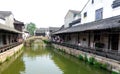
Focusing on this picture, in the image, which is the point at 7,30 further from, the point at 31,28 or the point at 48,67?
the point at 31,28

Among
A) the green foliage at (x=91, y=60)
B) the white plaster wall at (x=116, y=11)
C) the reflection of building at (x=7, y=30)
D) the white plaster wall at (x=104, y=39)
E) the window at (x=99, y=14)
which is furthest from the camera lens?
the reflection of building at (x=7, y=30)

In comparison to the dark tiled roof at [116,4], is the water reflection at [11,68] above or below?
below

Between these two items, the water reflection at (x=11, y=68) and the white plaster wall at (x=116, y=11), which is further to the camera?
the white plaster wall at (x=116, y=11)

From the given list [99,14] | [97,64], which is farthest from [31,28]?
[97,64]

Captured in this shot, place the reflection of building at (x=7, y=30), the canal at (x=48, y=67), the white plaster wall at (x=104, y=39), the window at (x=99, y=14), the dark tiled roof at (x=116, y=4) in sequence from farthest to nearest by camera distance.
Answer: the reflection of building at (x=7, y=30) → the window at (x=99, y=14) → the white plaster wall at (x=104, y=39) → the dark tiled roof at (x=116, y=4) → the canal at (x=48, y=67)

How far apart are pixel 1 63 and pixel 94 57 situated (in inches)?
313

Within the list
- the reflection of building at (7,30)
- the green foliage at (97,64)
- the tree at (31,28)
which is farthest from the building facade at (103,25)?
the tree at (31,28)

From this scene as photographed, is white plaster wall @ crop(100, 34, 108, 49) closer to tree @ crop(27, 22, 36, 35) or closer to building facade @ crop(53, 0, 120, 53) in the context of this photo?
building facade @ crop(53, 0, 120, 53)

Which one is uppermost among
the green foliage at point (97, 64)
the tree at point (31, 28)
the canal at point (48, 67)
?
the tree at point (31, 28)

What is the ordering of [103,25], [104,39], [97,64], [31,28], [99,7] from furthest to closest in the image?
1. [31,28]
2. [99,7]
3. [104,39]
4. [103,25]
5. [97,64]

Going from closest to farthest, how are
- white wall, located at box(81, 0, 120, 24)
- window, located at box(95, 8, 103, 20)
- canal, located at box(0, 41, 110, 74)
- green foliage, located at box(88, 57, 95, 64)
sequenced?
1. canal, located at box(0, 41, 110, 74)
2. green foliage, located at box(88, 57, 95, 64)
3. white wall, located at box(81, 0, 120, 24)
4. window, located at box(95, 8, 103, 20)

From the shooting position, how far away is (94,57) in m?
14.9

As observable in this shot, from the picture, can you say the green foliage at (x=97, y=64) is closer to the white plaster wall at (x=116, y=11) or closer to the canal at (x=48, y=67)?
the canal at (x=48, y=67)

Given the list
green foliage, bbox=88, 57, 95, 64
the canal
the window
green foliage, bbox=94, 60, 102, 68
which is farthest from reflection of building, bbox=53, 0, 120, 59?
the canal
